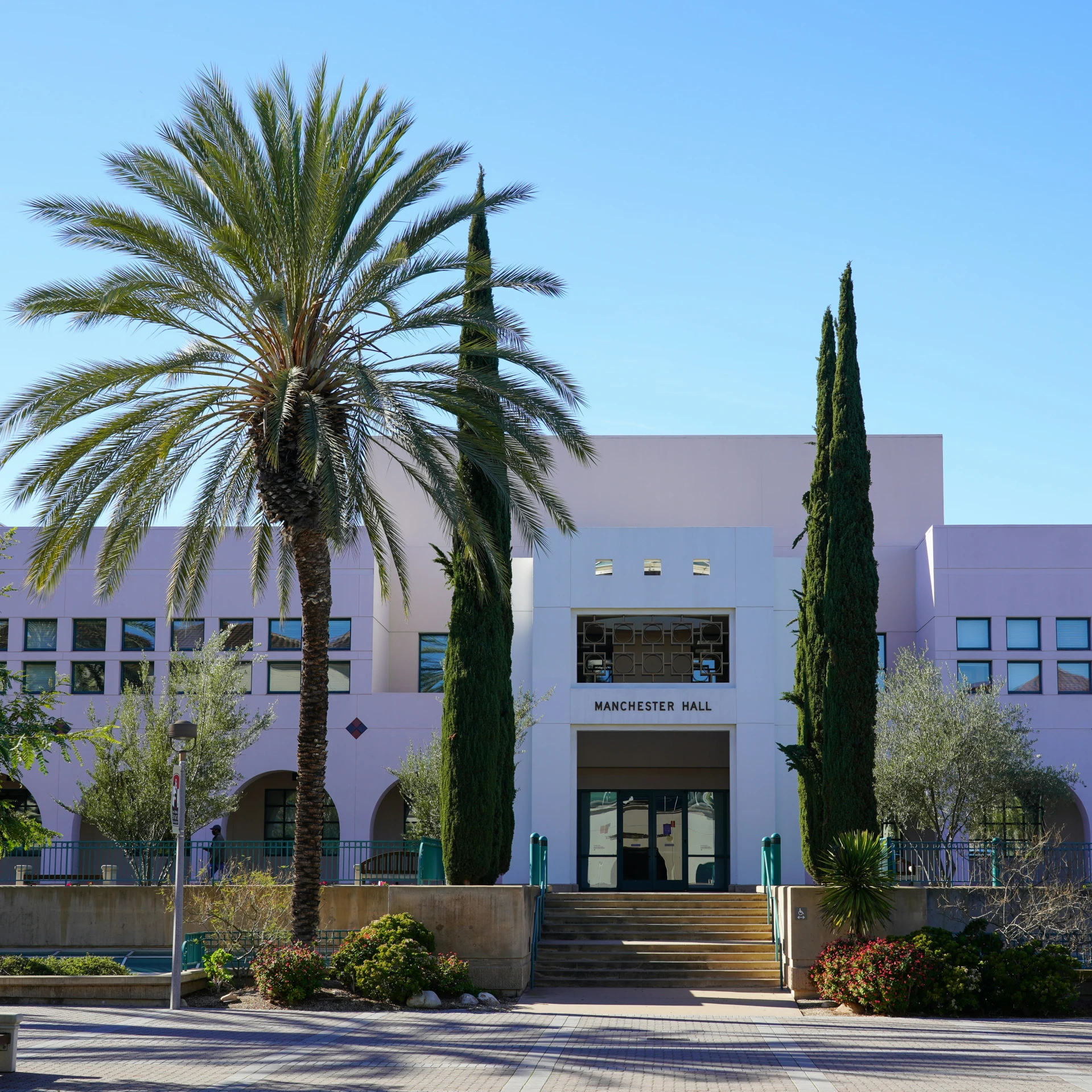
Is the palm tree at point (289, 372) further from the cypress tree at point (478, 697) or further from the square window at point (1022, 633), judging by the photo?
the square window at point (1022, 633)

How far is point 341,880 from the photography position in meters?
28.0

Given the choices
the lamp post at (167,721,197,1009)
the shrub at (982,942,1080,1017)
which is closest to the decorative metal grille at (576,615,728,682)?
the shrub at (982,942,1080,1017)

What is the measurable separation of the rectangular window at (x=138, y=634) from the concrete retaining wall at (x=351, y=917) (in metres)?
11.2

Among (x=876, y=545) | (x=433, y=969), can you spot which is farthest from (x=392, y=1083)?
(x=876, y=545)

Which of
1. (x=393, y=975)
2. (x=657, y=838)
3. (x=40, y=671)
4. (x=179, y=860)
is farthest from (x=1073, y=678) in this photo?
(x=40, y=671)

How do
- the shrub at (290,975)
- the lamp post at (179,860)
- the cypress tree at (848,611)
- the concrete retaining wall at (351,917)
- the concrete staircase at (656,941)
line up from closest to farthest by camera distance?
the lamp post at (179,860), the shrub at (290,975), the concrete retaining wall at (351,917), the cypress tree at (848,611), the concrete staircase at (656,941)

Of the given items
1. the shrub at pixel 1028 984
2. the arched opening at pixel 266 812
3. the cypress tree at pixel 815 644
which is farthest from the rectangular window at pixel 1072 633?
the arched opening at pixel 266 812

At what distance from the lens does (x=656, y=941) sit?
21609mm

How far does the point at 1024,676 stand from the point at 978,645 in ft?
4.14

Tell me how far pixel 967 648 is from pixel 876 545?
3950 millimetres

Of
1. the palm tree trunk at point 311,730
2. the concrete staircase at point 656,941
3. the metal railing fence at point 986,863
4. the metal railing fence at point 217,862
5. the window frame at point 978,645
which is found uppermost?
the window frame at point 978,645

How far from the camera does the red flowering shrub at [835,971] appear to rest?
17.5m

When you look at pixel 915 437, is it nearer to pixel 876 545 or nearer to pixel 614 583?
pixel 876 545

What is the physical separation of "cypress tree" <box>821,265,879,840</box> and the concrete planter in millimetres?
9721
